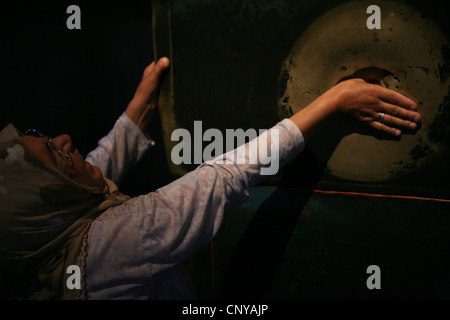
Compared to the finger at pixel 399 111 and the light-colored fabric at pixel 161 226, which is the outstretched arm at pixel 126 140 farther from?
the finger at pixel 399 111

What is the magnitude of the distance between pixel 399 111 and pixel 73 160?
2.72ft

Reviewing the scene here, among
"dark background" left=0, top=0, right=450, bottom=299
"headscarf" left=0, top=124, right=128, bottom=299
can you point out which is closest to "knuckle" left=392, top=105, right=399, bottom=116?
"dark background" left=0, top=0, right=450, bottom=299

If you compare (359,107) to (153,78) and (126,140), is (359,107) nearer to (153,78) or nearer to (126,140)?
(153,78)

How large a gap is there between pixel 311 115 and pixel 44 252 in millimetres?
710

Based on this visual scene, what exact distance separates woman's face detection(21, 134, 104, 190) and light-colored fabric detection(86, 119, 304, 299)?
0.11 meters

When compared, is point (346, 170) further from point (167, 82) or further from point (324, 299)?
point (167, 82)

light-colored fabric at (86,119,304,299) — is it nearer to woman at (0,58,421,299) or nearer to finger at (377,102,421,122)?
woman at (0,58,421,299)

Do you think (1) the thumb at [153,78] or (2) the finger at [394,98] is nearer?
(2) the finger at [394,98]

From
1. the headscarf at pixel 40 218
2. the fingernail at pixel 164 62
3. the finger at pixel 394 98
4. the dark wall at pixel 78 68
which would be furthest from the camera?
the dark wall at pixel 78 68

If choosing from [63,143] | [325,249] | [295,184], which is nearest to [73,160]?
[63,143]

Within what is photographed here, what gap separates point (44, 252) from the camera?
2.11ft

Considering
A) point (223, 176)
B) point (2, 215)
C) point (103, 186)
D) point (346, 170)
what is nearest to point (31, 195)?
point (2, 215)

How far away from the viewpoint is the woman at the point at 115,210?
60 centimetres

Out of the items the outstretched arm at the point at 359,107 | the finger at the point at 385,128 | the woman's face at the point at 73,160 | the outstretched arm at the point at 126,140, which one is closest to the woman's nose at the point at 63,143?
the woman's face at the point at 73,160
